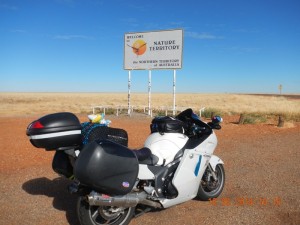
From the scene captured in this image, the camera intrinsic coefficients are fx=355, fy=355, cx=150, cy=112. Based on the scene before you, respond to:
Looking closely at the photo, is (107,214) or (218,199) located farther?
(218,199)

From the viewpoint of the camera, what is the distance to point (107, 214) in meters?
3.98

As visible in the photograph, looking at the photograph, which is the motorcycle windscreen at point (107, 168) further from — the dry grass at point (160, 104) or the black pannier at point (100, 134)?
the dry grass at point (160, 104)

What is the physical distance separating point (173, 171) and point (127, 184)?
918mm

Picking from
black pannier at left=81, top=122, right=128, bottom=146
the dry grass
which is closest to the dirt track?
black pannier at left=81, top=122, right=128, bottom=146

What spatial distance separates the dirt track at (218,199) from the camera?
4672 millimetres

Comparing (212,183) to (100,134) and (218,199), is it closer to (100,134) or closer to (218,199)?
(218,199)

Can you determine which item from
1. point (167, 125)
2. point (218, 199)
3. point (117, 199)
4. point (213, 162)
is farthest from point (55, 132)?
point (218, 199)

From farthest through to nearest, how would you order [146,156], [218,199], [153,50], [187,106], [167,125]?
[187,106] → [153,50] → [218,199] → [167,125] → [146,156]

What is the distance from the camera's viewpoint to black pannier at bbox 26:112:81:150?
3.66 metres

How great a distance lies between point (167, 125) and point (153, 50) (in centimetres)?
1810

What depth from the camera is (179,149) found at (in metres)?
4.43

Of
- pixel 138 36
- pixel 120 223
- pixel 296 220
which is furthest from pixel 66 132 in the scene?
pixel 138 36

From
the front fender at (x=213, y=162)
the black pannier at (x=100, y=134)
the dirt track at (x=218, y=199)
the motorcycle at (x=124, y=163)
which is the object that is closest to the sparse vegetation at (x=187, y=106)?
the dirt track at (x=218, y=199)

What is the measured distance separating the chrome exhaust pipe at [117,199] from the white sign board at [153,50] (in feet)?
58.6
